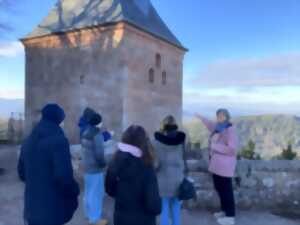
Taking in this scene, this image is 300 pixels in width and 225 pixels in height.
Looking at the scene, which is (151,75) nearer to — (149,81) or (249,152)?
(149,81)

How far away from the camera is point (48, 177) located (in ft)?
11.6

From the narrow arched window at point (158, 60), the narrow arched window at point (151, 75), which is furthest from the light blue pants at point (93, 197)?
the narrow arched window at point (158, 60)

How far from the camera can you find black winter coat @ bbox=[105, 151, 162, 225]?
11.2 ft

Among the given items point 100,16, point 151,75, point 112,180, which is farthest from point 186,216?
point 151,75

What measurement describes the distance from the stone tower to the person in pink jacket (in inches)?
482

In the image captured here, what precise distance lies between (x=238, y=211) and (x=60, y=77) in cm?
1546

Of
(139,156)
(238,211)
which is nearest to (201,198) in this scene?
(238,211)

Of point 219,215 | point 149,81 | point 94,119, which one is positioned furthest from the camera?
point 149,81

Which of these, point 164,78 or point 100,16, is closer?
point 100,16

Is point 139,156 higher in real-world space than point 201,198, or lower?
higher

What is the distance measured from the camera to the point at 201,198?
20.3ft

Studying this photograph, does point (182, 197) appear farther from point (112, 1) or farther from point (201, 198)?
point (112, 1)

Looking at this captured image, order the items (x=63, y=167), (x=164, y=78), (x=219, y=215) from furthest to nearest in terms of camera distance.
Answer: (x=164, y=78) < (x=219, y=215) < (x=63, y=167)

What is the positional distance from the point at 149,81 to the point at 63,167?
663 inches
